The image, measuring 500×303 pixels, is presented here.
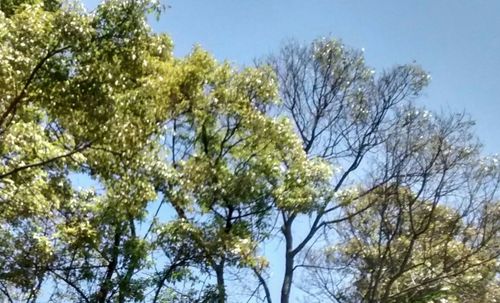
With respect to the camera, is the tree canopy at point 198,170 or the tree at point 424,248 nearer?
the tree canopy at point 198,170

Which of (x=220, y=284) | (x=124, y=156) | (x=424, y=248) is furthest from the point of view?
(x=424, y=248)

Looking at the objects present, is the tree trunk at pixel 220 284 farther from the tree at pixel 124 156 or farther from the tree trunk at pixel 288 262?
the tree trunk at pixel 288 262

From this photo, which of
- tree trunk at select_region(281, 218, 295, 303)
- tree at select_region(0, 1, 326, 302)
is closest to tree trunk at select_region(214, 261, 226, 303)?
tree at select_region(0, 1, 326, 302)

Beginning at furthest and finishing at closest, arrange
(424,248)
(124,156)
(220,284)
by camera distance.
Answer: (424,248)
(220,284)
(124,156)

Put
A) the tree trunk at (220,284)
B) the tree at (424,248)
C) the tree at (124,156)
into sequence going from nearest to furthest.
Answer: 1. the tree at (124,156)
2. the tree trunk at (220,284)
3. the tree at (424,248)

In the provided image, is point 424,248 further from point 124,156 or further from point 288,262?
point 124,156

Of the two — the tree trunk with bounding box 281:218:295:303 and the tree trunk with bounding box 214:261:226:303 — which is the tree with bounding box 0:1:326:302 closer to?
the tree trunk with bounding box 214:261:226:303

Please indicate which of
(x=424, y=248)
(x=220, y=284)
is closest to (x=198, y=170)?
(x=220, y=284)

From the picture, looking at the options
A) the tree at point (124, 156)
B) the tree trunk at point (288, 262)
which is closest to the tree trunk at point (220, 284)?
the tree at point (124, 156)

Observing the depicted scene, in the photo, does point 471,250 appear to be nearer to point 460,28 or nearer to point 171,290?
point 460,28

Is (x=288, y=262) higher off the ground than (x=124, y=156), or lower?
higher

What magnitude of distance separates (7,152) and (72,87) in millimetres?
1033

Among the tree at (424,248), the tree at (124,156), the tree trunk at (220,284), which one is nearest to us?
the tree at (124,156)

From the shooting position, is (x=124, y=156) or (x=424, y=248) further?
(x=424, y=248)
